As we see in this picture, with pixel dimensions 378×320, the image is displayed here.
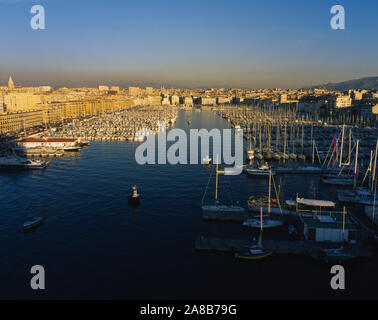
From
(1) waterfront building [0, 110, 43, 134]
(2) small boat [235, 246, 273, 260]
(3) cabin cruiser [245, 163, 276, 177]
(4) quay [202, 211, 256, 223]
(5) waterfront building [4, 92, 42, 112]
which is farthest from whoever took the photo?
(5) waterfront building [4, 92, 42, 112]

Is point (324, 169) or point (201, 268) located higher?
point (324, 169)

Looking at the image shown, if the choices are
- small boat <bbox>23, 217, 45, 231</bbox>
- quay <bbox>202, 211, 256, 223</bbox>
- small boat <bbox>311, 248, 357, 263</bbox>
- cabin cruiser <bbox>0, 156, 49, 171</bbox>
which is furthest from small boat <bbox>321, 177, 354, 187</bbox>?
cabin cruiser <bbox>0, 156, 49, 171</bbox>

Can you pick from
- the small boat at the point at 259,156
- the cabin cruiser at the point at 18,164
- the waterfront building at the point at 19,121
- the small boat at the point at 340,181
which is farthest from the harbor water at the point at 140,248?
the waterfront building at the point at 19,121

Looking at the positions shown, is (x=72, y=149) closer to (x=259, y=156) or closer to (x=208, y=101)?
(x=259, y=156)

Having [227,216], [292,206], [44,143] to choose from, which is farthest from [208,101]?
[227,216]

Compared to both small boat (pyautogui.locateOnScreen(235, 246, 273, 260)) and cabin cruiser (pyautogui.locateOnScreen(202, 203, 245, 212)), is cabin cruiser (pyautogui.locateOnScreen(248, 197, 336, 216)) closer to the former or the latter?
cabin cruiser (pyautogui.locateOnScreen(202, 203, 245, 212))

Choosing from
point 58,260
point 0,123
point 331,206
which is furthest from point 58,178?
point 0,123
